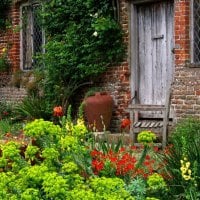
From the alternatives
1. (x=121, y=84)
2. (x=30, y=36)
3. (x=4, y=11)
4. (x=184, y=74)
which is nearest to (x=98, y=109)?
(x=121, y=84)

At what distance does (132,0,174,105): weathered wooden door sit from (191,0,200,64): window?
2.26 feet

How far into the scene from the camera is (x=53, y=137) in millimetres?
5875

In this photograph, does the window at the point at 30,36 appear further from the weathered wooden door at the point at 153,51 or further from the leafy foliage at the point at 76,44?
the weathered wooden door at the point at 153,51

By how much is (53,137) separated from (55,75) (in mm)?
8516

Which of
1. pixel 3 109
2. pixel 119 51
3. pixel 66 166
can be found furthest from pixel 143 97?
pixel 66 166

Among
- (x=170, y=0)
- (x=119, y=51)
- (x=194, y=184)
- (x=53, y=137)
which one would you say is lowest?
(x=194, y=184)

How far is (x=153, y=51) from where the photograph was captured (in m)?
13.1

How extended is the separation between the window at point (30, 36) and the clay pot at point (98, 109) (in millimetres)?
3465

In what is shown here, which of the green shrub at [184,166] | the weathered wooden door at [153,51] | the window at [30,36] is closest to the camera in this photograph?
the green shrub at [184,166]

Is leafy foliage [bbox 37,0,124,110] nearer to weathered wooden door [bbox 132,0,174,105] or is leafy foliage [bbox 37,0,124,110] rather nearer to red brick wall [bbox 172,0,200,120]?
weathered wooden door [bbox 132,0,174,105]

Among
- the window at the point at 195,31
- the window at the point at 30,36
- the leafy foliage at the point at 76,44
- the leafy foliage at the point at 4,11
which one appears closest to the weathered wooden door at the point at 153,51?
the leafy foliage at the point at 76,44

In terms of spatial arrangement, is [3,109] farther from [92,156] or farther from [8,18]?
[92,156]

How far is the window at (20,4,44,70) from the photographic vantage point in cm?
1634

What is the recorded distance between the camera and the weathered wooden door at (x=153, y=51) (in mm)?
12742
